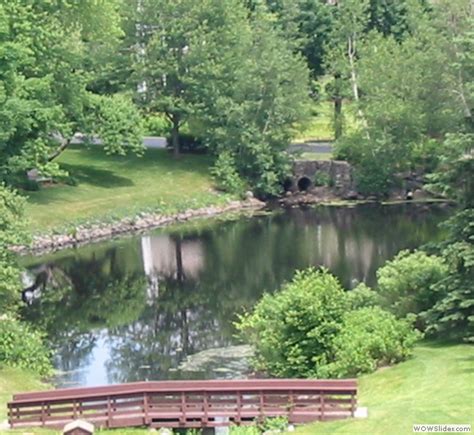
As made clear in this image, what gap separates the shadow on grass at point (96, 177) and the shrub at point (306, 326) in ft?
133

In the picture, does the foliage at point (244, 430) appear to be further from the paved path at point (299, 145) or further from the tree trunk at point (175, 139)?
the tree trunk at point (175, 139)

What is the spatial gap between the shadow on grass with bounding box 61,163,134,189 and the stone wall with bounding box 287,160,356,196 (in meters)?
12.4

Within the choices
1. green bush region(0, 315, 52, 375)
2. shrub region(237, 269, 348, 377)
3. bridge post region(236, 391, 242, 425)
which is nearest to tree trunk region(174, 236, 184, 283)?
green bush region(0, 315, 52, 375)

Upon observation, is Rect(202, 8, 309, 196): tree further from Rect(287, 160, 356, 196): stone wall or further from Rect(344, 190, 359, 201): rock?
Rect(344, 190, 359, 201): rock

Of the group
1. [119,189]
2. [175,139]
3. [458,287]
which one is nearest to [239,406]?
[458,287]

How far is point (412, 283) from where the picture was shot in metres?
32.9

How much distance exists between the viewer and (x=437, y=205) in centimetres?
7012

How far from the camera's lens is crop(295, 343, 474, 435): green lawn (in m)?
21.6

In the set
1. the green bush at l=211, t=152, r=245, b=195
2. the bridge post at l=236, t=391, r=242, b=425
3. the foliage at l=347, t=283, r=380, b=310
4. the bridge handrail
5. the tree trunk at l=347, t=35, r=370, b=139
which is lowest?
the green bush at l=211, t=152, r=245, b=195

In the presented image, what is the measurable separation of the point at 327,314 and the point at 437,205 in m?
41.5

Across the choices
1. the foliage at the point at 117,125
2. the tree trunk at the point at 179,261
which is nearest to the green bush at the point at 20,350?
the tree trunk at the point at 179,261

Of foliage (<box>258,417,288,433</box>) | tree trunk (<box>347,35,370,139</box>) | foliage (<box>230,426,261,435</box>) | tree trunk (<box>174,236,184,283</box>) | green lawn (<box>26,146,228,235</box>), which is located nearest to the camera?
foliage (<box>230,426,261,435</box>)

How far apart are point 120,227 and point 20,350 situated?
31.3 m

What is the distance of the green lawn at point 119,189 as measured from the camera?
63.5 metres
